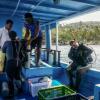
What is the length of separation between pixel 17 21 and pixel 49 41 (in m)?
2.78

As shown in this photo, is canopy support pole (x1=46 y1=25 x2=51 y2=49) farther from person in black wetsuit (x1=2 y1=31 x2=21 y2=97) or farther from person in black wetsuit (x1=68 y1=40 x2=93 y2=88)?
person in black wetsuit (x1=2 y1=31 x2=21 y2=97)

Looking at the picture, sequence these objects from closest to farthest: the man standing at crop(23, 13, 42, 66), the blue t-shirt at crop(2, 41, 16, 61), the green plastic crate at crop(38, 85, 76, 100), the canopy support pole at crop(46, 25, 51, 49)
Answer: the green plastic crate at crop(38, 85, 76, 100), the blue t-shirt at crop(2, 41, 16, 61), the man standing at crop(23, 13, 42, 66), the canopy support pole at crop(46, 25, 51, 49)

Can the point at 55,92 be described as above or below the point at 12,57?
below

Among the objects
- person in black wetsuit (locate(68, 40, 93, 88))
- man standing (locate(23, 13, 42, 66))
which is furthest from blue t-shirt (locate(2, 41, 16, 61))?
person in black wetsuit (locate(68, 40, 93, 88))

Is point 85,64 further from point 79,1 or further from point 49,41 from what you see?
point 49,41

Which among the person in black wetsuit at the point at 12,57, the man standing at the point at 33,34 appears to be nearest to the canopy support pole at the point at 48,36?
the man standing at the point at 33,34

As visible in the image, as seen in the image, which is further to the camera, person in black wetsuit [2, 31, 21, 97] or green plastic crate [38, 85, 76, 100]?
person in black wetsuit [2, 31, 21, 97]

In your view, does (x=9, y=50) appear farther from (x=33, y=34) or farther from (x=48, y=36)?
(x=48, y=36)

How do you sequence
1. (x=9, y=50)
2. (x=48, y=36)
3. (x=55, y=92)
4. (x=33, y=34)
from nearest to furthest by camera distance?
(x=55, y=92) → (x=9, y=50) → (x=33, y=34) → (x=48, y=36)

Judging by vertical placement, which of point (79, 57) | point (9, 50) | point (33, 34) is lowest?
point (79, 57)

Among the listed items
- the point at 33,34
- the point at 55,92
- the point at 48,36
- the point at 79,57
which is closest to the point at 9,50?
the point at 33,34

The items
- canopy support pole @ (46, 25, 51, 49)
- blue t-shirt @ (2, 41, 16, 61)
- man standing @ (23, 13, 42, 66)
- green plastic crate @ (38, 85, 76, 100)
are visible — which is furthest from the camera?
canopy support pole @ (46, 25, 51, 49)

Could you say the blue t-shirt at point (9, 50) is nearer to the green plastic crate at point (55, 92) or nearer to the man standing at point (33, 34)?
the man standing at point (33, 34)

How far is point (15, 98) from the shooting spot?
4.69 meters
